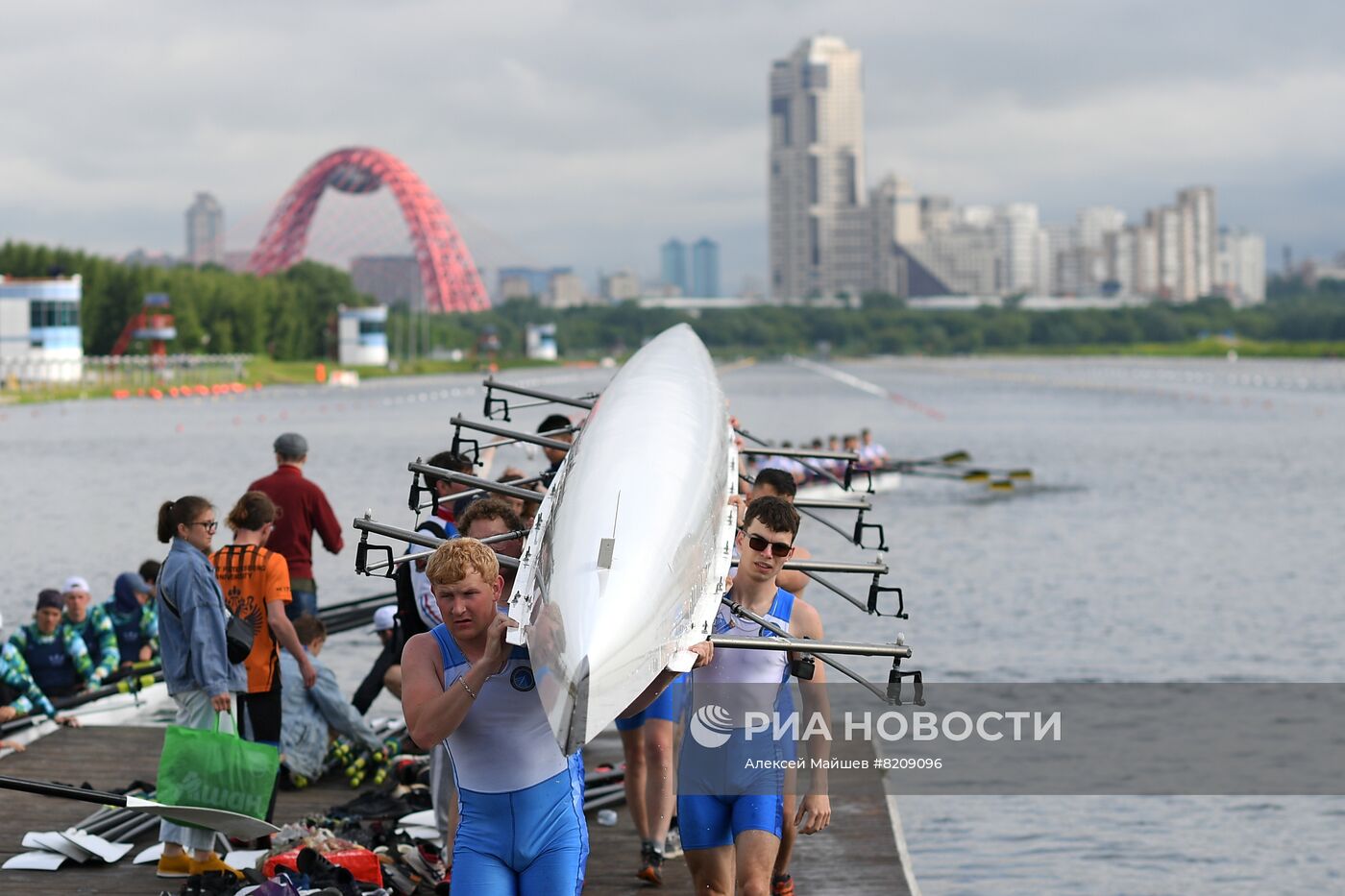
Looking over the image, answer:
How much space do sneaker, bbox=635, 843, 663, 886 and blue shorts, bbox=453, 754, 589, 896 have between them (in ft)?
11.8

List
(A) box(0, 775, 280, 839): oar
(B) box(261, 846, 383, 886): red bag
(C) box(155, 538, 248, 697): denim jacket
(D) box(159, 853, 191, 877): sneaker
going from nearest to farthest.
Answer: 1. (A) box(0, 775, 280, 839): oar
2. (B) box(261, 846, 383, 886): red bag
3. (C) box(155, 538, 248, 697): denim jacket
4. (D) box(159, 853, 191, 877): sneaker

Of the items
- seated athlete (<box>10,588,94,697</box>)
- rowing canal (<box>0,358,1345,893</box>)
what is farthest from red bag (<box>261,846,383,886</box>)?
seated athlete (<box>10,588,94,697</box>)

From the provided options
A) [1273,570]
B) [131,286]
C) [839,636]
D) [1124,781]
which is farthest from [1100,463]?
[131,286]

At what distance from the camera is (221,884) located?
9523 millimetres

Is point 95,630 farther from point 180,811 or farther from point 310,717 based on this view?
point 180,811

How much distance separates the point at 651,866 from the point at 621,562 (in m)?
4.12

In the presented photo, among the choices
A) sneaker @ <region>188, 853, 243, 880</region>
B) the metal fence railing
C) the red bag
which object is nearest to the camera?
the red bag

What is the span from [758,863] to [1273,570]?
98.3 ft

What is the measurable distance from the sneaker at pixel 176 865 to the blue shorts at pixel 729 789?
3.49 m

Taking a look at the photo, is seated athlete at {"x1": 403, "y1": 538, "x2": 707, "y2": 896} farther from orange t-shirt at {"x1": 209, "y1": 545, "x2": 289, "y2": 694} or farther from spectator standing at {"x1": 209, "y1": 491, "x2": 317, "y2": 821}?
orange t-shirt at {"x1": 209, "y1": 545, "x2": 289, "y2": 694}

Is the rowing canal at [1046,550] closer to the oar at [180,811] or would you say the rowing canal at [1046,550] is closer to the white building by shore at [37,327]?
the oar at [180,811]

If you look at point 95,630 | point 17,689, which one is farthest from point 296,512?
point 17,689

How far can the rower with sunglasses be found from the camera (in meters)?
7.89

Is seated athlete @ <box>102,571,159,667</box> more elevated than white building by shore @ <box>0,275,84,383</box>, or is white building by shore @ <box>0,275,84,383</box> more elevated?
white building by shore @ <box>0,275,84,383</box>
